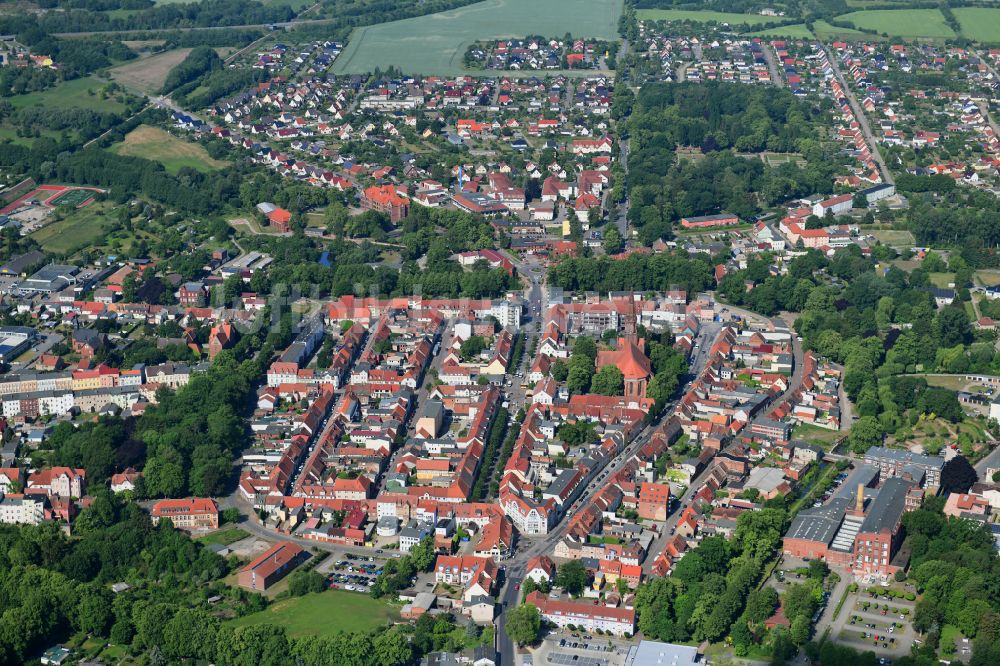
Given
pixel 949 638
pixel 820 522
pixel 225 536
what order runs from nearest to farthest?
1. pixel 949 638
2. pixel 820 522
3. pixel 225 536

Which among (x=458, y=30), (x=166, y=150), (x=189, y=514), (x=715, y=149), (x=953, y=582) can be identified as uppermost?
(x=953, y=582)

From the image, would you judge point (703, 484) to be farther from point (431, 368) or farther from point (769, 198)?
point (769, 198)

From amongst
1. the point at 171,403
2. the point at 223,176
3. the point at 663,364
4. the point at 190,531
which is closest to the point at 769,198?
the point at 663,364

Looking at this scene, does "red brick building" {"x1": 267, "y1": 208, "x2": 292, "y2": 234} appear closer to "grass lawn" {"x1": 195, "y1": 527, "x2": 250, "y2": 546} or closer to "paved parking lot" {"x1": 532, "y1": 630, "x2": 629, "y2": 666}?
"grass lawn" {"x1": 195, "y1": 527, "x2": 250, "y2": 546}

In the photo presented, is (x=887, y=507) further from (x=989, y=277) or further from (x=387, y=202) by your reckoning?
(x=387, y=202)

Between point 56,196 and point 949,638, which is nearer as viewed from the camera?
point 949,638

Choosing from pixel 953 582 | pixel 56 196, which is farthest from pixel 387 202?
pixel 953 582

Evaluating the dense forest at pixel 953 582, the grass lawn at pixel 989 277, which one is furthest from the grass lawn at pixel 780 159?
the dense forest at pixel 953 582

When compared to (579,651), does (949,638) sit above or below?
above
